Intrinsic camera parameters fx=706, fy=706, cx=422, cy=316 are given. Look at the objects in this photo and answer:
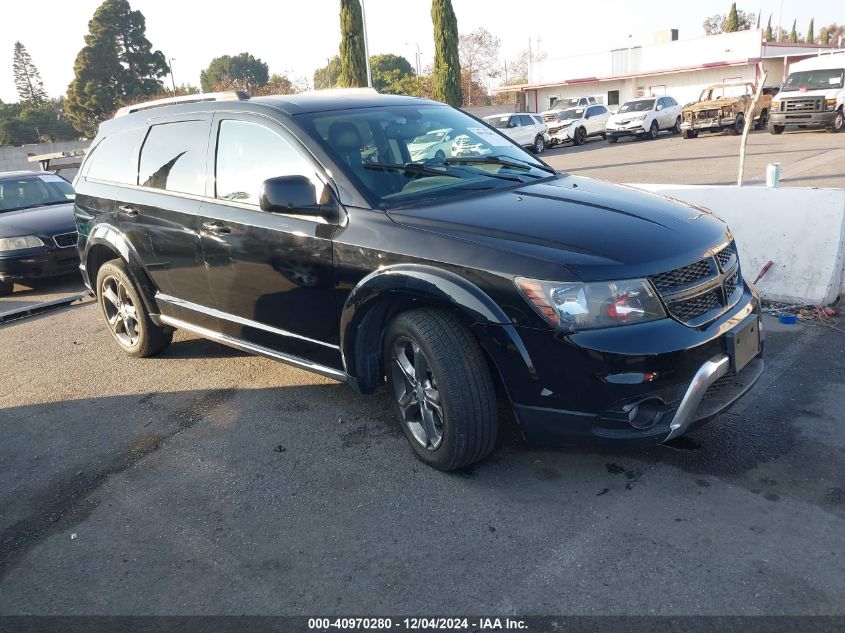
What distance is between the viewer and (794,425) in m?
3.75

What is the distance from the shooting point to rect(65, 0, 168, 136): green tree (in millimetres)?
59844

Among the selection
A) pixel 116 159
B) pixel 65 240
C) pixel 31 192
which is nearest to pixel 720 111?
pixel 31 192

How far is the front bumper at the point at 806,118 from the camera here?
21127mm

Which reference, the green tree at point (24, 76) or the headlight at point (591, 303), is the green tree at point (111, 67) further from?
the headlight at point (591, 303)

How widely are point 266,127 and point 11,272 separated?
5867 millimetres

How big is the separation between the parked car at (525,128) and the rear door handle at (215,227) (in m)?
22.6

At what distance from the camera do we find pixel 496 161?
4.31m

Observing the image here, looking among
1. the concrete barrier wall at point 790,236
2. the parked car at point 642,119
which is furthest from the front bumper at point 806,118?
the concrete barrier wall at point 790,236

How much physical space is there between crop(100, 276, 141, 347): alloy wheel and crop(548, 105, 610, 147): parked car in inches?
993

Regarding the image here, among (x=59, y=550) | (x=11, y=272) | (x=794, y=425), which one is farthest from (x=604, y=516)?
(x=11, y=272)

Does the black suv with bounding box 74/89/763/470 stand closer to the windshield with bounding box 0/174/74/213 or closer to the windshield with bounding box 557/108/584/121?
the windshield with bounding box 0/174/74/213

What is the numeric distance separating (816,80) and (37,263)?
22.8 meters

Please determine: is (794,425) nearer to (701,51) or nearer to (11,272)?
(11,272)

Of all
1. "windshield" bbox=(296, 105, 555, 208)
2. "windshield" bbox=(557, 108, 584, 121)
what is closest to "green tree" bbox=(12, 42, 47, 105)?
"windshield" bbox=(557, 108, 584, 121)
